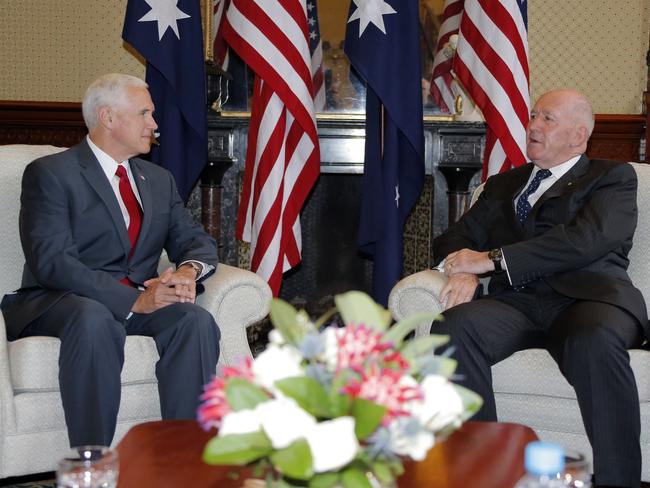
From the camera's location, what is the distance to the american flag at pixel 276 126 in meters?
4.49

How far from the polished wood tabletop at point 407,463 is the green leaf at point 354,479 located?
43cm

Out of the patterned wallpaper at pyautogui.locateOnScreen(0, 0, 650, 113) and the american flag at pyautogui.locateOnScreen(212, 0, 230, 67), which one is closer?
the american flag at pyautogui.locateOnScreen(212, 0, 230, 67)

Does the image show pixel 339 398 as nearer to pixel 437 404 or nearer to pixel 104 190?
pixel 437 404

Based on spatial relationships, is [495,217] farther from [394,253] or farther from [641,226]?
[394,253]

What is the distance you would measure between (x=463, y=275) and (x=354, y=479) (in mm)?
2080

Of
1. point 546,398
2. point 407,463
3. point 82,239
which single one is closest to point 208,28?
point 82,239

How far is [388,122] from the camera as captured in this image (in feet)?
15.3

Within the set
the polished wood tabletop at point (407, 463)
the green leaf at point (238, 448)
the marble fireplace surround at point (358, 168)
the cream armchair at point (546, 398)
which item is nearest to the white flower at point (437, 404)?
the green leaf at point (238, 448)

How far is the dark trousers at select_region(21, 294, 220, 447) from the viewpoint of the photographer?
9.18 feet

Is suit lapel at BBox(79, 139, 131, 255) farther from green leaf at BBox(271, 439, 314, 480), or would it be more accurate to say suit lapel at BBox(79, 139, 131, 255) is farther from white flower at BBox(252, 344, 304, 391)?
green leaf at BBox(271, 439, 314, 480)

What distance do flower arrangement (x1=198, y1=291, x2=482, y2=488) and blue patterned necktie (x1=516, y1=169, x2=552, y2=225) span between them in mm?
2220

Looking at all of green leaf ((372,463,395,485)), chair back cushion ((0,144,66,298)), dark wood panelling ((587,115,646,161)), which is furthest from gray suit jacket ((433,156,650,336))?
dark wood panelling ((587,115,646,161))

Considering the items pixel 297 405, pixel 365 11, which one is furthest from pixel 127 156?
pixel 297 405

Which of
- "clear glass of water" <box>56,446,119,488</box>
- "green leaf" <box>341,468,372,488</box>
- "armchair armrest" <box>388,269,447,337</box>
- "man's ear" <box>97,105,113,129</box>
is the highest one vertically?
"man's ear" <box>97,105,113,129</box>
